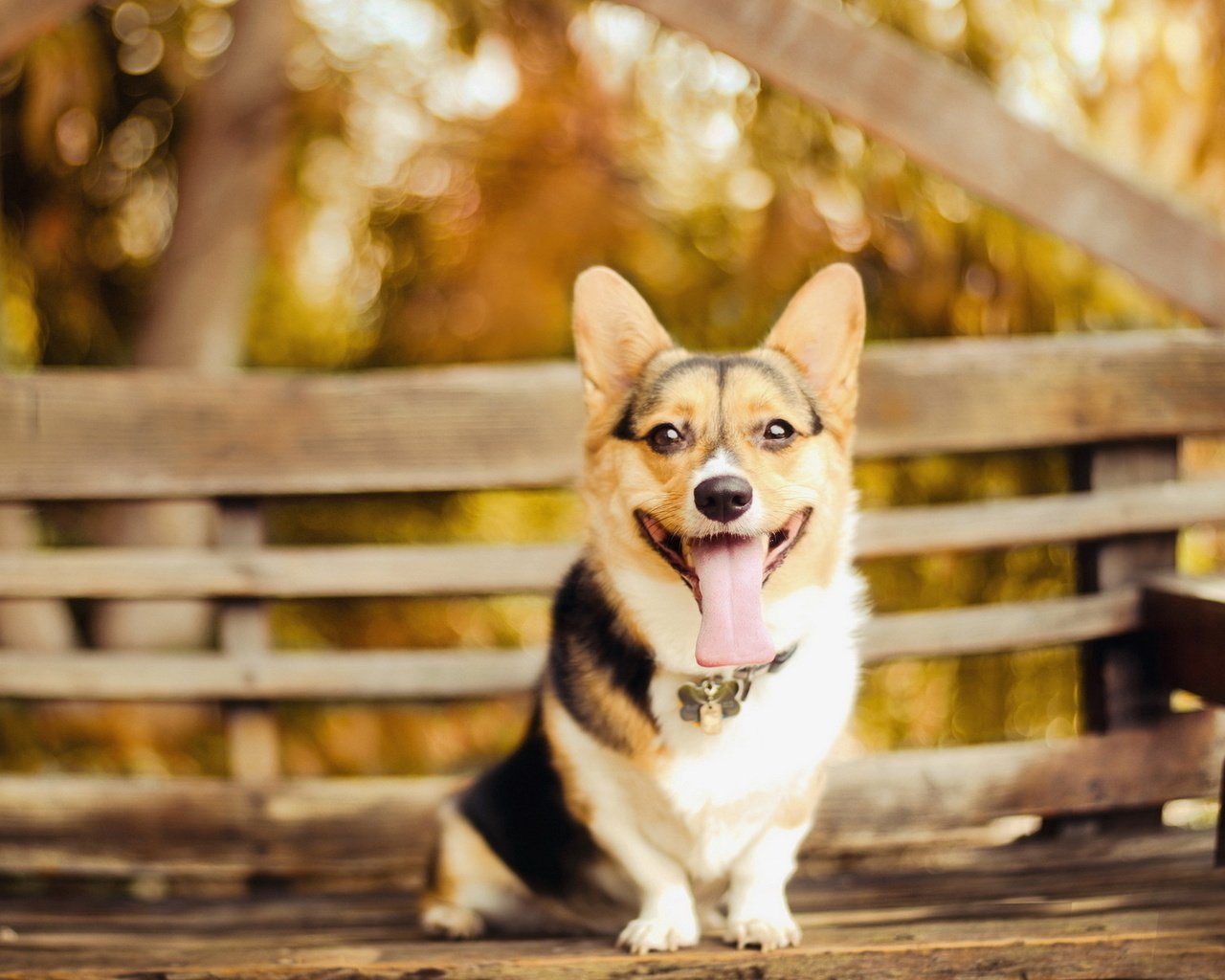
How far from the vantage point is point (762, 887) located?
1.89m

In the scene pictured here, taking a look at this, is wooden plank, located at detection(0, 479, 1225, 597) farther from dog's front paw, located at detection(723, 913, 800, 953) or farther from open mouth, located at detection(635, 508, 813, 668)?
dog's front paw, located at detection(723, 913, 800, 953)

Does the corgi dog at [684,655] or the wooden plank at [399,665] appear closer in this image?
Answer: the corgi dog at [684,655]

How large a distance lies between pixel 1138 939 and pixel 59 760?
11.1 ft

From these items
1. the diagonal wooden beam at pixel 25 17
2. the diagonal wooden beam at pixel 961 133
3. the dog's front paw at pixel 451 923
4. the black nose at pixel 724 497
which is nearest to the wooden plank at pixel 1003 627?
the diagonal wooden beam at pixel 961 133

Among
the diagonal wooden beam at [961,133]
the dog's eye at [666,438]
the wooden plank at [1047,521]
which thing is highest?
the diagonal wooden beam at [961,133]

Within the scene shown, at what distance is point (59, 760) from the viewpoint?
3564 mm

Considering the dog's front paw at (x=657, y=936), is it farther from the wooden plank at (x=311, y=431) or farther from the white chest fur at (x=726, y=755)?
the wooden plank at (x=311, y=431)

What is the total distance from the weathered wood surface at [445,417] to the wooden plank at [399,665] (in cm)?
42

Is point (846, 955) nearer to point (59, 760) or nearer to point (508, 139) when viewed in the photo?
point (59, 760)

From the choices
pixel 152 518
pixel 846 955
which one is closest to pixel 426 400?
pixel 846 955

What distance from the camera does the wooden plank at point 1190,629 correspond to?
7.39ft

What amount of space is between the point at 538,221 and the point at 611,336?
267cm

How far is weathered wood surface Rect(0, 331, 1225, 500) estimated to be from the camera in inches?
98.0

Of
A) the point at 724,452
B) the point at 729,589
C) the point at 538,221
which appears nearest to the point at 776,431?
the point at 724,452
